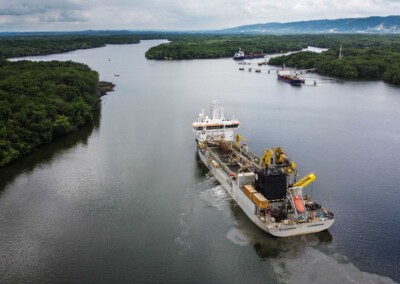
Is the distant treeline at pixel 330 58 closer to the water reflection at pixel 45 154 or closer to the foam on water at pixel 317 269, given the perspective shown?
the water reflection at pixel 45 154

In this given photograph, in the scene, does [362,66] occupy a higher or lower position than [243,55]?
lower

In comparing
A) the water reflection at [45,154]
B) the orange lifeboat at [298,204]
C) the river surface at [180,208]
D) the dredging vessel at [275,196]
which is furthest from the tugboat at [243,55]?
the orange lifeboat at [298,204]

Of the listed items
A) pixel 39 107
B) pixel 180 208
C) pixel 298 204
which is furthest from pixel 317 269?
pixel 39 107

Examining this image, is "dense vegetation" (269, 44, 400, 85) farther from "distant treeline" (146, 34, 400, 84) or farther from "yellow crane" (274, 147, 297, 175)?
"yellow crane" (274, 147, 297, 175)

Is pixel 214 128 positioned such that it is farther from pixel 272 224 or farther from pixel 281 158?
pixel 272 224

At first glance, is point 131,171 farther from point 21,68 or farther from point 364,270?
point 21,68

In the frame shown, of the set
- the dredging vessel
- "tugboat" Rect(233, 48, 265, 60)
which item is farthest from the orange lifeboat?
"tugboat" Rect(233, 48, 265, 60)
